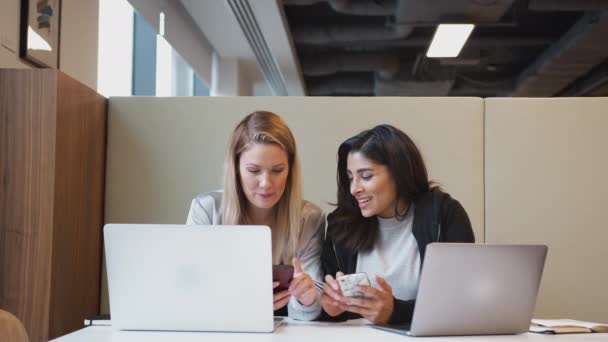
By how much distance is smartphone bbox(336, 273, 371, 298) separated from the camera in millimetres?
1677

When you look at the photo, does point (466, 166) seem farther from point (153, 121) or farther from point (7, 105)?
point (7, 105)

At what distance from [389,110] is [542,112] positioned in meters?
0.57

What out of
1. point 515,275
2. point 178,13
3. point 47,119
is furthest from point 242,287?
point 178,13

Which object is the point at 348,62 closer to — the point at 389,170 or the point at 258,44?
the point at 258,44

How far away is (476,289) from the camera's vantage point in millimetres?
1565

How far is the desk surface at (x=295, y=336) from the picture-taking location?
Result: 1474 mm

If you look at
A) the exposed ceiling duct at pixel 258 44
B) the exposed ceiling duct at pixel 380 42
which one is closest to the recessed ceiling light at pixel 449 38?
the exposed ceiling duct at pixel 380 42

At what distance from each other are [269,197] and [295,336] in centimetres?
76

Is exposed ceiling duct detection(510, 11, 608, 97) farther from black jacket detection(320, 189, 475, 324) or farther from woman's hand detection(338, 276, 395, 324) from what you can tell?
woman's hand detection(338, 276, 395, 324)

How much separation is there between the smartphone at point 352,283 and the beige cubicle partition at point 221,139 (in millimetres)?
1068

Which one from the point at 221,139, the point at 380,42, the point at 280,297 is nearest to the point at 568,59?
the point at 380,42

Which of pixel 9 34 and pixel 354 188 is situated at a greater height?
pixel 9 34

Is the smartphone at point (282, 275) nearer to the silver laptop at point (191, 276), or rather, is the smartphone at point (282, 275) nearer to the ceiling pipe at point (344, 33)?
the silver laptop at point (191, 276)

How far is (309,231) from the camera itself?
2260 millimetres
